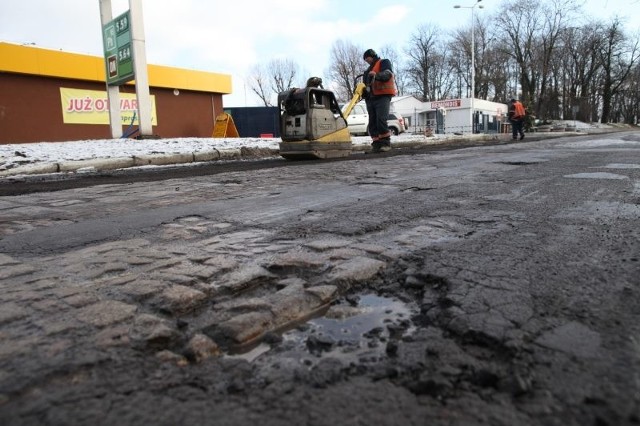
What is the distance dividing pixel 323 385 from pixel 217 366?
1.25 feet

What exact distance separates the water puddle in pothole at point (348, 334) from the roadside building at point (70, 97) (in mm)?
17225

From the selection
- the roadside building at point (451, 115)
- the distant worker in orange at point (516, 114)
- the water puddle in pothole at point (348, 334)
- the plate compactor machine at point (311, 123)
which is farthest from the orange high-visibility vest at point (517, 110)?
the water puddle in pothole at point (348, 334)

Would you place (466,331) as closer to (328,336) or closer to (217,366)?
(328,336)

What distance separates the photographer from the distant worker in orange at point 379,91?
435 inches

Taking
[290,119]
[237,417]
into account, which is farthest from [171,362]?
[290,119]

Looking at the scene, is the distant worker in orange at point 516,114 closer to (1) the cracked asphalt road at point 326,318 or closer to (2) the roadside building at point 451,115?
(1) the cracked asphalt road at point 326,318

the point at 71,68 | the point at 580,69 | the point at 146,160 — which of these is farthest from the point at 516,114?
the point at 580,69

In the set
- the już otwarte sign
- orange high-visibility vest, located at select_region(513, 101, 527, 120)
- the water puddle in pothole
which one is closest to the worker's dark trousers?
the water puddle in pothole

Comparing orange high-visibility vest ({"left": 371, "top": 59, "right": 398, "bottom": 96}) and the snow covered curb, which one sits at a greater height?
orange high-visibility vest ({"left": 371, "top": 59, "right": 398, "bottom": 96})

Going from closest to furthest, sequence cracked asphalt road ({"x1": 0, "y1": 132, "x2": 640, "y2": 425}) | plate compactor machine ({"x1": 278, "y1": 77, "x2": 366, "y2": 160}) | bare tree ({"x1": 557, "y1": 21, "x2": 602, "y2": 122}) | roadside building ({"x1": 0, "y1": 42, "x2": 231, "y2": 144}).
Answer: cracked asphalt road ({"x1": 0, "y1": 132, "x2": 640, "y2": 425}) < plate compactor machine ({"x1": 278, "y1": 77, "x2": 366, "y2": 160}) < roadside building ({"x1": 0, "y1": 42, "x2": 231, "y2": 144}) < bare tree ({"x1": 557, "y1": 21, "x2": 602, "y2": 122})

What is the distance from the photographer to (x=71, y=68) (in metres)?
20.0

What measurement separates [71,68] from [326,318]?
73.2 ft

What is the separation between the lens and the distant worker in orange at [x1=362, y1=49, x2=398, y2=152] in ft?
36.2

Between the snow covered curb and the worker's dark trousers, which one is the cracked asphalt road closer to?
the snow covered curb
